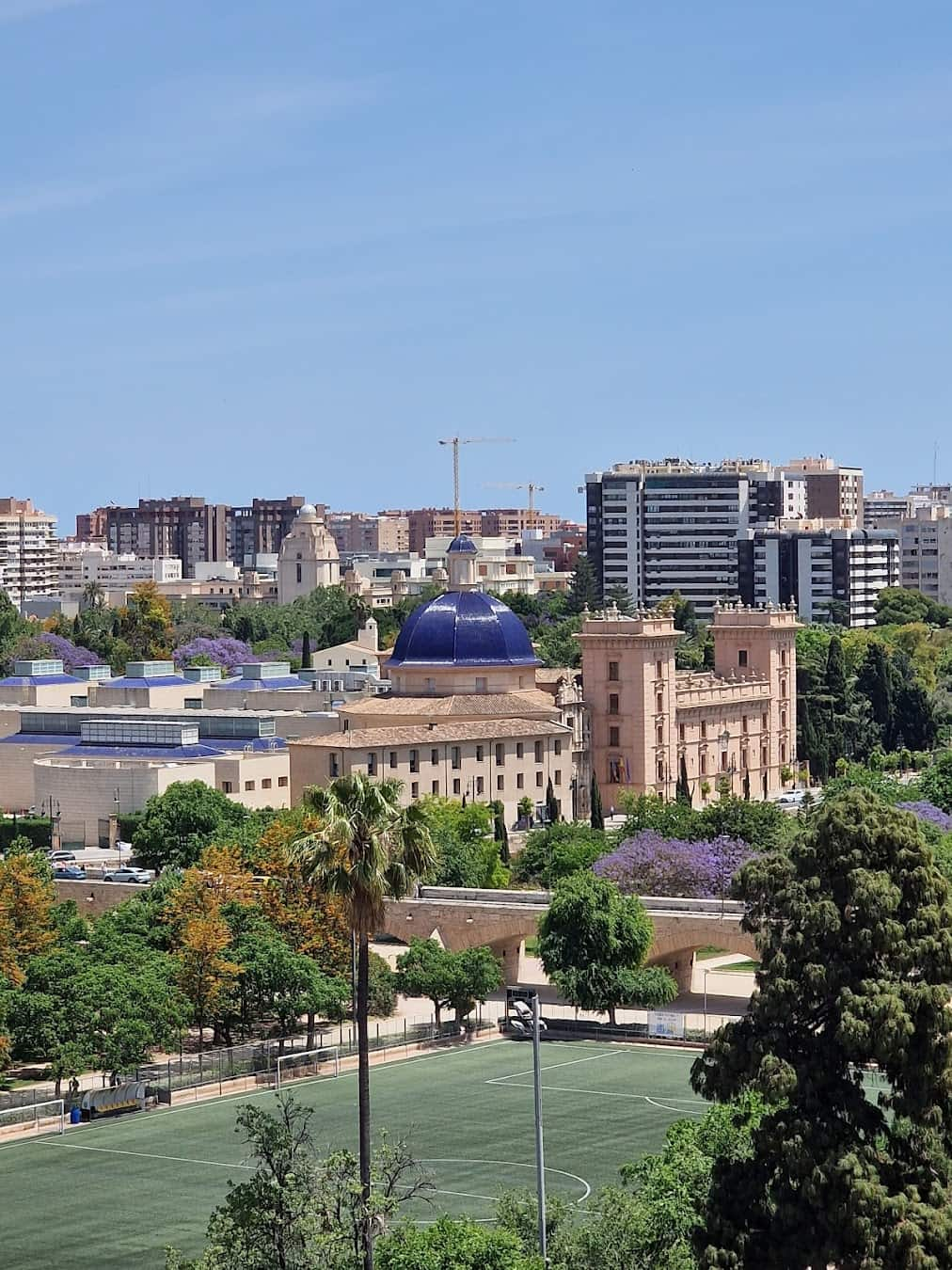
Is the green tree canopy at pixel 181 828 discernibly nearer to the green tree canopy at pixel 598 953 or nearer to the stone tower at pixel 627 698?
the green tree canopy at pixel 598 953

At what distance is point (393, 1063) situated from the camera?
66500 mm

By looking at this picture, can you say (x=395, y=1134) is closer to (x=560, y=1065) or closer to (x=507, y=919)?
(x=560, y=1065)

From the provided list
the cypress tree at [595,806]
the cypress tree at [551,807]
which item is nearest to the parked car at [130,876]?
the cypress tree at [595,806]

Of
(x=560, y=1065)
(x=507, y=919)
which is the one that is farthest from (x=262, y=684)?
(x=560, y=1065)

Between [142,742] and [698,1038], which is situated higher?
[142,742]

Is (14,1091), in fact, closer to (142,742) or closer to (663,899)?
(663,899)

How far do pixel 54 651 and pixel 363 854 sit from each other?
125768 millimetres

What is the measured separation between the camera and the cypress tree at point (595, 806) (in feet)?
315

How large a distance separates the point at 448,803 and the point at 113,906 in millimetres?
18304

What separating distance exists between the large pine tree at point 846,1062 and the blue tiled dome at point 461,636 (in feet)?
228

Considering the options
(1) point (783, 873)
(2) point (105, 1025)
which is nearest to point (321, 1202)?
(1) point (783, 873)

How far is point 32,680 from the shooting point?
121938 millimetres

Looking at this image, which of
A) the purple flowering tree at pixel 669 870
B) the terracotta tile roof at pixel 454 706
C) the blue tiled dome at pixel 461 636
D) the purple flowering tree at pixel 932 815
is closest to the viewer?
the purple flowering tree at pixel 669 870

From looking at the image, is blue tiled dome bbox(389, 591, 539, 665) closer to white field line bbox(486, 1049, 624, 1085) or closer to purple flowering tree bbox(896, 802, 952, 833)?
purple flowering tree bbox(896, 802, 952, 833)
